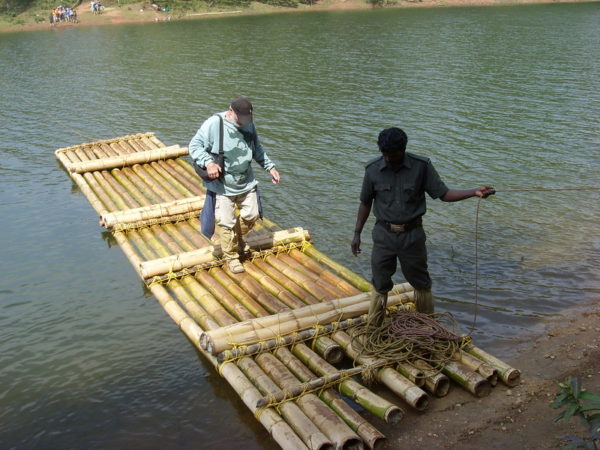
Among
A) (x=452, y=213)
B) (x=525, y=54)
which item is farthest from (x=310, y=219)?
(x=525, y=54)

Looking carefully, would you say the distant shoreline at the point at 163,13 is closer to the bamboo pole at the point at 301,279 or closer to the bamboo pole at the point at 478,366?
→ the bamboo pole at the point at 301,279

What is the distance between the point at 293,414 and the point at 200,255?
12.8 ft

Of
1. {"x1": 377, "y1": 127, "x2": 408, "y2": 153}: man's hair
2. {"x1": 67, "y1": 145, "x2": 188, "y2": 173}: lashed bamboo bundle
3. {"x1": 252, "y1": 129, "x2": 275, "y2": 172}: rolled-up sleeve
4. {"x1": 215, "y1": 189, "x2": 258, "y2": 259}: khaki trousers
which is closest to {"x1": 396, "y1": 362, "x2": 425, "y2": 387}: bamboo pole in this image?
{"x1": 377, "y1": 127, "x2": 408, "y2": 153}: man's hair

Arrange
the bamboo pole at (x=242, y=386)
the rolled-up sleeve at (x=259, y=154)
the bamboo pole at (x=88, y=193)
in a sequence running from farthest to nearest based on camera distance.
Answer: the bamboo pole at (x=88, y=193), the rolled-up sleeve at (x=259, y=154), the bamboo pole at (x=242, y=386)

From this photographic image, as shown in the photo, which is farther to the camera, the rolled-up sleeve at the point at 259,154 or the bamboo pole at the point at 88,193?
the bamboo pole at the point at 88,193

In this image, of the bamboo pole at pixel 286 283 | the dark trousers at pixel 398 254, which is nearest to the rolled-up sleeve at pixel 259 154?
the bamboo pole at pixel 286 283

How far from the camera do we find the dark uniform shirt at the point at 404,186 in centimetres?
657

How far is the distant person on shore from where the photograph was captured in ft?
27.5

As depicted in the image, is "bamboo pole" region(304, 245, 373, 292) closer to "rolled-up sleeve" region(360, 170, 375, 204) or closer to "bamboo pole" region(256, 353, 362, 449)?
"bamboo pole" region(256, 353, 362, 449)

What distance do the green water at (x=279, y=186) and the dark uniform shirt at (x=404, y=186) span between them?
270 centimetres

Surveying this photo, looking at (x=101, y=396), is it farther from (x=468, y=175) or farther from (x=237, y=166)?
(x=468, y=175)

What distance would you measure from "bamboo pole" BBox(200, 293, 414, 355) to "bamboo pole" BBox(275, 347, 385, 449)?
31 cm

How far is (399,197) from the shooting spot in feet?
21.7

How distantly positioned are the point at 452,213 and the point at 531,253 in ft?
6.97
